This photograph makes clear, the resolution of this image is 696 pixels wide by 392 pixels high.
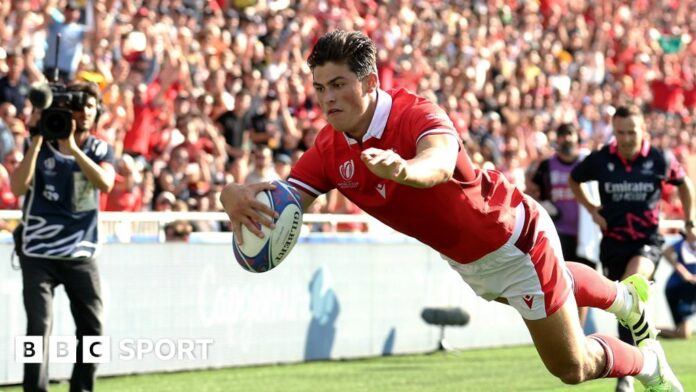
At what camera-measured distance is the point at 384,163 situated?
18.5 feet

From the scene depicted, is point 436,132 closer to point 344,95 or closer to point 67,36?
point 344,95

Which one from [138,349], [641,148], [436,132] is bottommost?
[138,349]

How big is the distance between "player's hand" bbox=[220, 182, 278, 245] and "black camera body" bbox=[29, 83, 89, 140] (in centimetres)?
299

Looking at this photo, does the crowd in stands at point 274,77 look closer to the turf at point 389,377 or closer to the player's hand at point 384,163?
the turf at point 389,377

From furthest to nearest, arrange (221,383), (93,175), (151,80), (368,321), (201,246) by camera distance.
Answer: (151,80), (368,321), (201,246), (221,383), (93,175)

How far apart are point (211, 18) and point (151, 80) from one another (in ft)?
7.39

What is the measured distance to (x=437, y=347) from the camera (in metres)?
15.9

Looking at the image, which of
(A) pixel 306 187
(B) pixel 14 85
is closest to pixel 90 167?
(A) pixel 306 187

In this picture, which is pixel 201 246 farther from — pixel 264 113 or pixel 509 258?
pixel 509 258

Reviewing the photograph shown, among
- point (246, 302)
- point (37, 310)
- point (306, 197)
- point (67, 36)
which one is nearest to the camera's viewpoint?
point (306, 197)

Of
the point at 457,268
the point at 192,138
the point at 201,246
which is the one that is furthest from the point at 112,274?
the point at 457,268

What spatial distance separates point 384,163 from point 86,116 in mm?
4468

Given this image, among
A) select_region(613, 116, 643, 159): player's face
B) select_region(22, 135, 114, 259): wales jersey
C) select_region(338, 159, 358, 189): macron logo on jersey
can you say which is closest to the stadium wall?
select_region(22, 135, 114, 259): wales jersey

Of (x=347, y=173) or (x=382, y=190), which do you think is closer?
(x=382, y=190)
